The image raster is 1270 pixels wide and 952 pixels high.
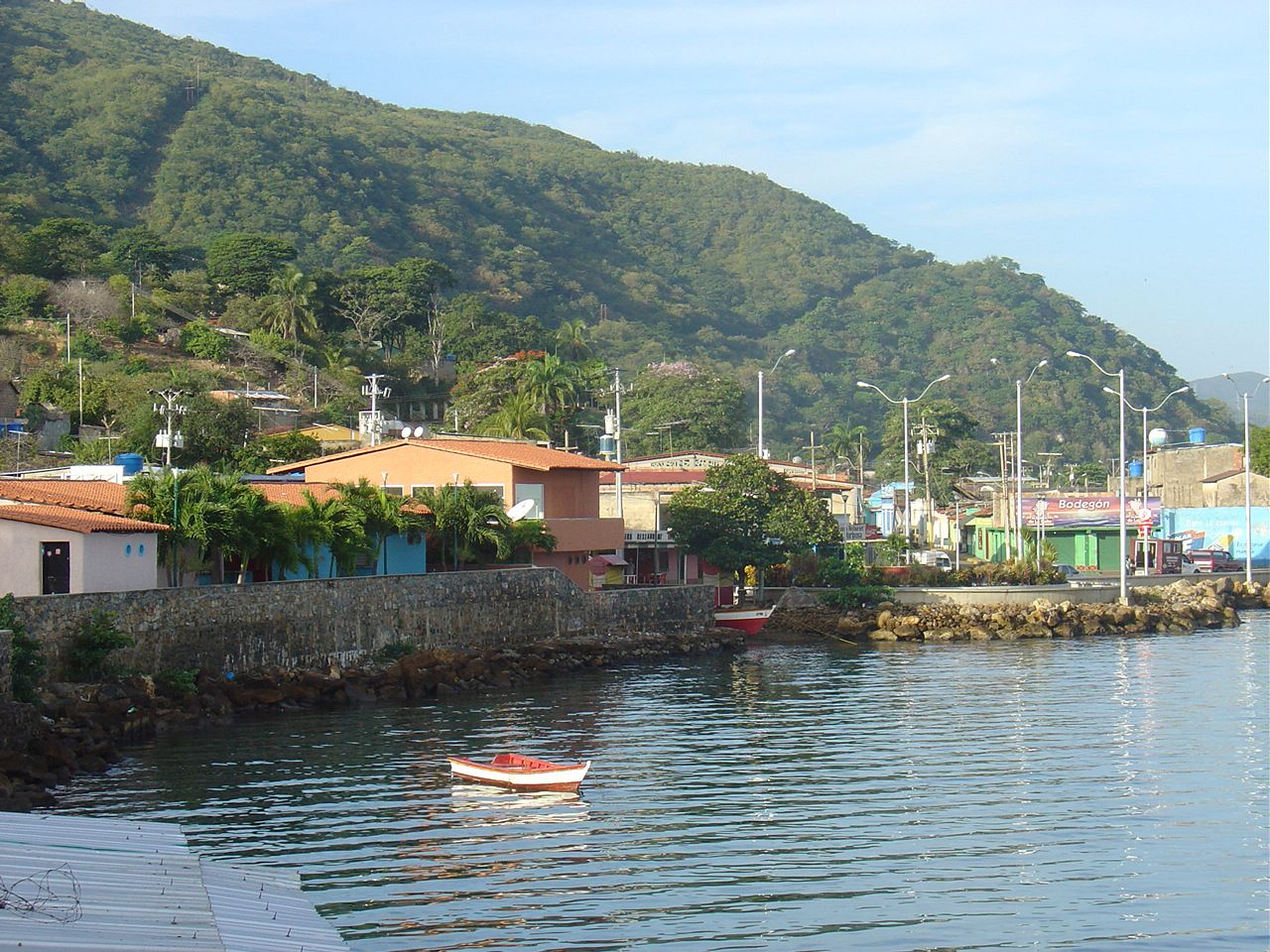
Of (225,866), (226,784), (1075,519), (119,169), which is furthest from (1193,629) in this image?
(119,169)

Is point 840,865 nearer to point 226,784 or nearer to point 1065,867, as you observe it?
point 1065,867

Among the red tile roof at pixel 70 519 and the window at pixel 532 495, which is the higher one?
the window at pixel 532 495

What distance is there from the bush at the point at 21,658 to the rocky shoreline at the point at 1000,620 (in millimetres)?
37880

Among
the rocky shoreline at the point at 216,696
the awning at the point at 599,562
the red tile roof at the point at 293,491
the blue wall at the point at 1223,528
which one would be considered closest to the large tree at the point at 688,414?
the blue wall at the point at 1223,528

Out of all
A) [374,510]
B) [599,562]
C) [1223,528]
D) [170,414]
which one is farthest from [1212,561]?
[170,414]

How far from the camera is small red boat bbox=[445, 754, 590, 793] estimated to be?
29.9 meters

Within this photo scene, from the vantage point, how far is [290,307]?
4646 inches

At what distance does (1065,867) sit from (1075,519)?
70.9m

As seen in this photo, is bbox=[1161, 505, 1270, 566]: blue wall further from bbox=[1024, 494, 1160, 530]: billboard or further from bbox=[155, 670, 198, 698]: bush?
bbox=[155, 670, 198, 698]: bush

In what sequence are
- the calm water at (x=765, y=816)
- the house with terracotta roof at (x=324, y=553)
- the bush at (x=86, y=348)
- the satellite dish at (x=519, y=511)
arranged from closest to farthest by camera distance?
the calm water at (x=765, y=816) < the house with terracotta roof at (x=324, y=553) < the satellite dish at (x=519, y=511) < the bush at (x=86, y=348)

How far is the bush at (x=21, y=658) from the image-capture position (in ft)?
108

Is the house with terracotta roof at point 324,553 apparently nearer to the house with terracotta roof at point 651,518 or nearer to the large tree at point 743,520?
the house with terracotta roof at point 651,518

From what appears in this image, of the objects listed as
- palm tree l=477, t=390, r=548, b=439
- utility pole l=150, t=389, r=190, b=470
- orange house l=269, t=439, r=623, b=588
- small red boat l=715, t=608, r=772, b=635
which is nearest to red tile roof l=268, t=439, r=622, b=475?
orange house l=269, t=439, r=623, b=588

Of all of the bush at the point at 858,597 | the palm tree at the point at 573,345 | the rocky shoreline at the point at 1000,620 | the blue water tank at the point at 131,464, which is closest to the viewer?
the blue water tank at the point at 131,464
